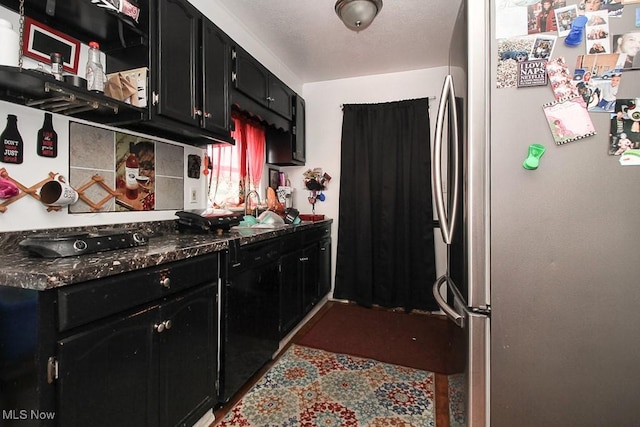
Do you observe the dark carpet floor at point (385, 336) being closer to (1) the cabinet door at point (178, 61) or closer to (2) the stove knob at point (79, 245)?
(2) the stove knob at point (79, 245)

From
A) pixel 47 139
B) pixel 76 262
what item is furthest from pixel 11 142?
pixel 76 262

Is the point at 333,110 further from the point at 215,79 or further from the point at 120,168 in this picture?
the point at 120,168

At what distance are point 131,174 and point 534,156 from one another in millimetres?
1929

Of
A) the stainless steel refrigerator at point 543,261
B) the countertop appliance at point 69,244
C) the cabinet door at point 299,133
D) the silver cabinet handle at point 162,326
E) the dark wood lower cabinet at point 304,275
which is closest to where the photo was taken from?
the stainless steel refrigerator at point 543,261

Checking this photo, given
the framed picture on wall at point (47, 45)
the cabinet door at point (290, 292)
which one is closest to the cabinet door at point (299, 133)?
the cabinet door at point (290, 292)

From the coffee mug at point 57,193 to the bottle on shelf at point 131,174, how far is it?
0.33 metres

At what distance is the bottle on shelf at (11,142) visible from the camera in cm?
122

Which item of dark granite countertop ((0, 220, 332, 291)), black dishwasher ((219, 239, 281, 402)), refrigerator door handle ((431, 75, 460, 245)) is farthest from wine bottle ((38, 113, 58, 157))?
refrigerator door handle ((431, 75, 460, 245))

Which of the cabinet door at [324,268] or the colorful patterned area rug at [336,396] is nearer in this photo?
the colorful patterned area rug at [336,396]

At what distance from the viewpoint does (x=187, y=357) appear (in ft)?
4.37

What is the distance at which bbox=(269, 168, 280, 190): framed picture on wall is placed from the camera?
3.34m

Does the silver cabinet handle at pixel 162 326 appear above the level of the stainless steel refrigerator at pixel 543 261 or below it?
below

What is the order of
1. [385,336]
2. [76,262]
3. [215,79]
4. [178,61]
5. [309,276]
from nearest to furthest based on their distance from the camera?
[76,262] → [178,61] → [215,79] → [385,336] → [309,276]

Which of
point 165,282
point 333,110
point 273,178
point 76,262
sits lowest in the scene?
point 165,282
